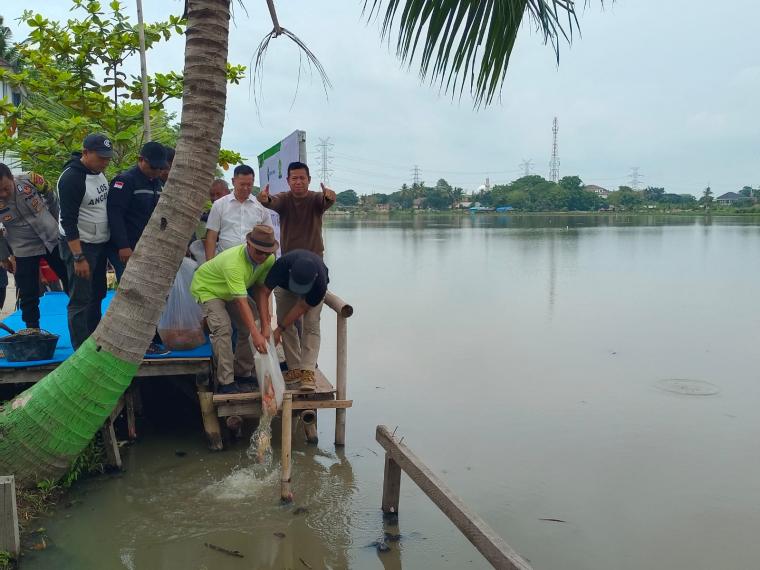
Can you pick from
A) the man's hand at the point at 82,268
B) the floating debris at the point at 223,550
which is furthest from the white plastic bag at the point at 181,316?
the floating debris at the point at 223,550

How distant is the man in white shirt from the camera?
6266mm

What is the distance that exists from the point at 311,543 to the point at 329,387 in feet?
4.70

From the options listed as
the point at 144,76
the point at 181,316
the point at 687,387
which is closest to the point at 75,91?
the point at 144,76

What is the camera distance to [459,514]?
3.60 metres

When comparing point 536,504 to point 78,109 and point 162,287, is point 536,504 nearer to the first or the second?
point 162,287

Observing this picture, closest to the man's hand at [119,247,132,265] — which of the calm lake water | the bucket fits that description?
the bucket

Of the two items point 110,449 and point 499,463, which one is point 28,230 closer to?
point 110,449

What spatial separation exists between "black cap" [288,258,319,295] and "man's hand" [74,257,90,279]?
64.3 inches

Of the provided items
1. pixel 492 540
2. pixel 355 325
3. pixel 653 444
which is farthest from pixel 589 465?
pixel 355 325

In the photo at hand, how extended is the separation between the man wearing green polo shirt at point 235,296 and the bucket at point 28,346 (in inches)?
45.0

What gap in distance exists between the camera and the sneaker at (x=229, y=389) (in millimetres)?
5551

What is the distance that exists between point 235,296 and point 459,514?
237 centimetres

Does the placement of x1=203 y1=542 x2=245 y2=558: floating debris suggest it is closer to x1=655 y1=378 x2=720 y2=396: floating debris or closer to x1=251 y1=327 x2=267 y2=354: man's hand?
x1=251 y1=327 x2=267 y2=354: man's hand

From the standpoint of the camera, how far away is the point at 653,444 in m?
7.12
